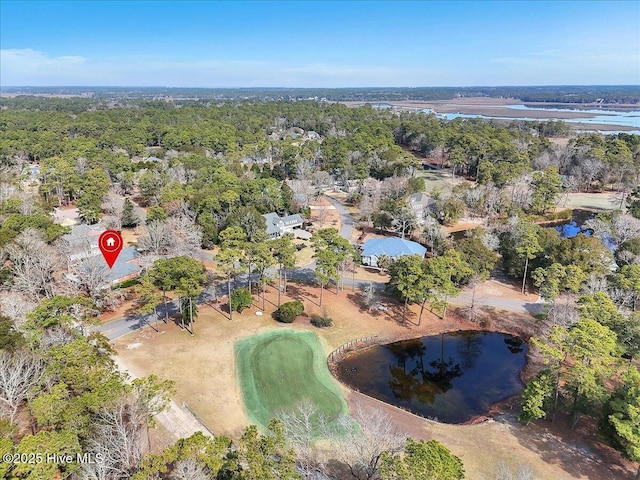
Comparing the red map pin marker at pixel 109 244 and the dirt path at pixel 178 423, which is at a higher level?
the red map pin marker at pixel 109 244

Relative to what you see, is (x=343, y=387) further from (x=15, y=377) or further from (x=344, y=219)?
(x=344, y=219)

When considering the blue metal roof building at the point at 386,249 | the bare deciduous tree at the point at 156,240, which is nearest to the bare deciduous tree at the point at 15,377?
the bare deciduous tree at the point at 156,240

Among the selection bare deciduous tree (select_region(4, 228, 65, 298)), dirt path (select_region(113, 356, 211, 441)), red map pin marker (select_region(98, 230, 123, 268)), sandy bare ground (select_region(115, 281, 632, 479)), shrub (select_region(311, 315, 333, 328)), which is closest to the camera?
sandy bare ground (select_region(115, 281, 632, 479))

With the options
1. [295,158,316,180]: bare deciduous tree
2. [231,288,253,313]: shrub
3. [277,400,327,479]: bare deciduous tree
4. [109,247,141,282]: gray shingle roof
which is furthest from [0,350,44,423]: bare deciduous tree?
[295,158,316,180]: bare deciduous tree

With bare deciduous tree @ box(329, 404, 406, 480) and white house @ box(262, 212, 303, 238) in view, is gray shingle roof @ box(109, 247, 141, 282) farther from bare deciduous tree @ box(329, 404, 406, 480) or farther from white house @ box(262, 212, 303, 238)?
bare deciduous tree @ box(329, 404, 406, 480)

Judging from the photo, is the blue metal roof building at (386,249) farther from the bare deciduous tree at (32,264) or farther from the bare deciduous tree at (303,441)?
the bare deciduous tree at (32,264)

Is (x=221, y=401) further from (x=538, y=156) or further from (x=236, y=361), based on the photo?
(x=538, y=156)
